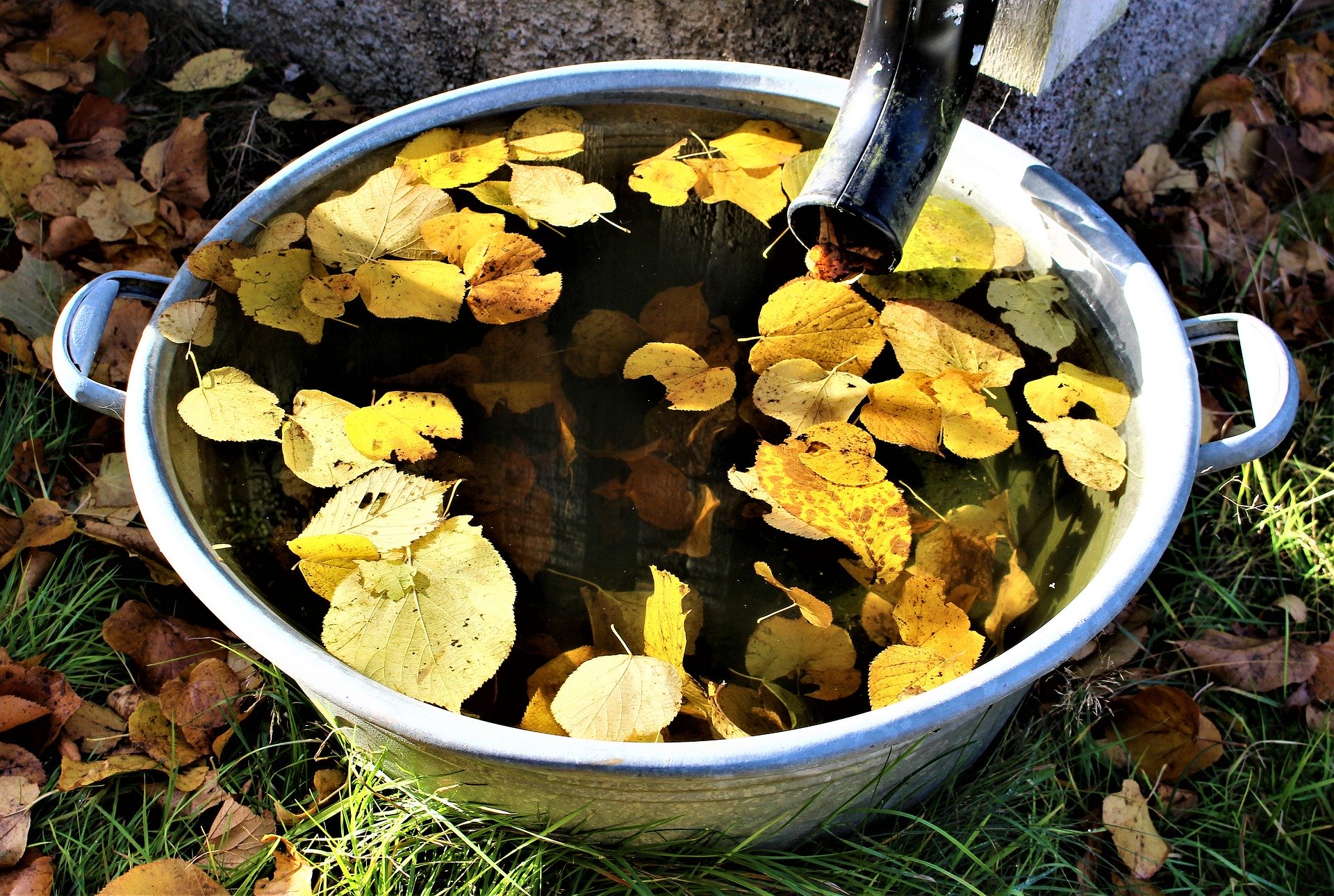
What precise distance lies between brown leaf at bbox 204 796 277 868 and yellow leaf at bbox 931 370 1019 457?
0.79 metres

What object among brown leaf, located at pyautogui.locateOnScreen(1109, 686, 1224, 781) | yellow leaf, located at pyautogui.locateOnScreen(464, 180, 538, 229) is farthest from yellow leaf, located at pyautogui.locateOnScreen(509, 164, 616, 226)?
brown leaf, located at pyautogui.locateOnScreen(1109, 686, 1224, 781)

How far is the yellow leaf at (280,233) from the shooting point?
1.03 m

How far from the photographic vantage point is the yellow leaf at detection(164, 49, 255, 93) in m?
1.57

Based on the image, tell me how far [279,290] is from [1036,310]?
0.78 meters

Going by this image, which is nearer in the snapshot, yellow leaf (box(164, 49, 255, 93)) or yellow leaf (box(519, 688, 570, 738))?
yellow leaf (box(519, 688, 570, 738))

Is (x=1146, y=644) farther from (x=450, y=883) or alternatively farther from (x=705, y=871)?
(x=450, y=883)

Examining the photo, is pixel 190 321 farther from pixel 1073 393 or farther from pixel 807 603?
pixel 1073 393

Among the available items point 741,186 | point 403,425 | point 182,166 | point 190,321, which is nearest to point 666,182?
point 741,186

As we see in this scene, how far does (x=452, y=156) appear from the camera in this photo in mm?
1131

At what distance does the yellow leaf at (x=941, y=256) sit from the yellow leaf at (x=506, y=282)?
0.35m

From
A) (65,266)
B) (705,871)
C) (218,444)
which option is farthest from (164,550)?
(65,266)

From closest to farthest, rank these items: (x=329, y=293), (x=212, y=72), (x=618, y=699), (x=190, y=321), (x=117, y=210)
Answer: (x=618, y=699)
(x=190, y=321)
(x=329, y=293)
(x=117, y=210)
(x=212, y=72)

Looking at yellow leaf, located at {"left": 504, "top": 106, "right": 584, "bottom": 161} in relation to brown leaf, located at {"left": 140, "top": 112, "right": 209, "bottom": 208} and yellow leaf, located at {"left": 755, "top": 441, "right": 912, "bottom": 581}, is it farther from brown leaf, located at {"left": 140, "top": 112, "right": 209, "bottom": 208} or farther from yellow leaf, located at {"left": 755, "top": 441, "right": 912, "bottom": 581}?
brown leaf, located at {"left": 140, "top": 112, "right": 209, "bottom": 208}

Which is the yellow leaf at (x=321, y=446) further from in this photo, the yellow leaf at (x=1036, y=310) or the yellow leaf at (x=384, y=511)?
the yellow leaf at (x=1036, y=310)
